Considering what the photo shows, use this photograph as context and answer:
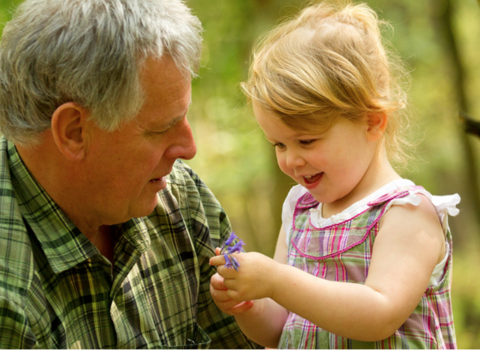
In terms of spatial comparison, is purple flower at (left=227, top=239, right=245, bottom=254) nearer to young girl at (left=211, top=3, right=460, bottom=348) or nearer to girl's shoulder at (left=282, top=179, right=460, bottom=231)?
young girl at (left=211, top=3, right=460, bottom=348)

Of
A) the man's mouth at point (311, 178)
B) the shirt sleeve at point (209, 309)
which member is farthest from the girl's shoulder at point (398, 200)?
the shirt sleeve at point (209, 309)

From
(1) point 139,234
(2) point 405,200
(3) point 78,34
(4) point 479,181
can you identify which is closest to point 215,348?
(1) point 139,234

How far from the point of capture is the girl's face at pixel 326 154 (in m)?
1.78

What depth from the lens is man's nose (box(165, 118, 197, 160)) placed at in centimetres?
177

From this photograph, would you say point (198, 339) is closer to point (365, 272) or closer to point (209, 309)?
point (209, 309)

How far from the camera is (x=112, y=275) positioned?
1.79m

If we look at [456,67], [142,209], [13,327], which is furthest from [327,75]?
[456,67]

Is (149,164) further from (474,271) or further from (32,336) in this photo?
(474,271)

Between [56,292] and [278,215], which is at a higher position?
[278,215]

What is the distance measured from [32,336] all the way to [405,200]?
1.22 meters

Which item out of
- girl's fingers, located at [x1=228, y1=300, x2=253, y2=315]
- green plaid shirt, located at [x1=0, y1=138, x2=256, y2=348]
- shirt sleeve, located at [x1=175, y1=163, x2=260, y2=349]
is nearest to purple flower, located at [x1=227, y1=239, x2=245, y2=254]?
girl's fingers, located at [x1=228, y1=300, x2=253, y2=315]

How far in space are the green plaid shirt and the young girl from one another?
0.26 metres

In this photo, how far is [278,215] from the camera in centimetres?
519

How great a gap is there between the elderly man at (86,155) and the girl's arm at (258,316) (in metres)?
0.31
